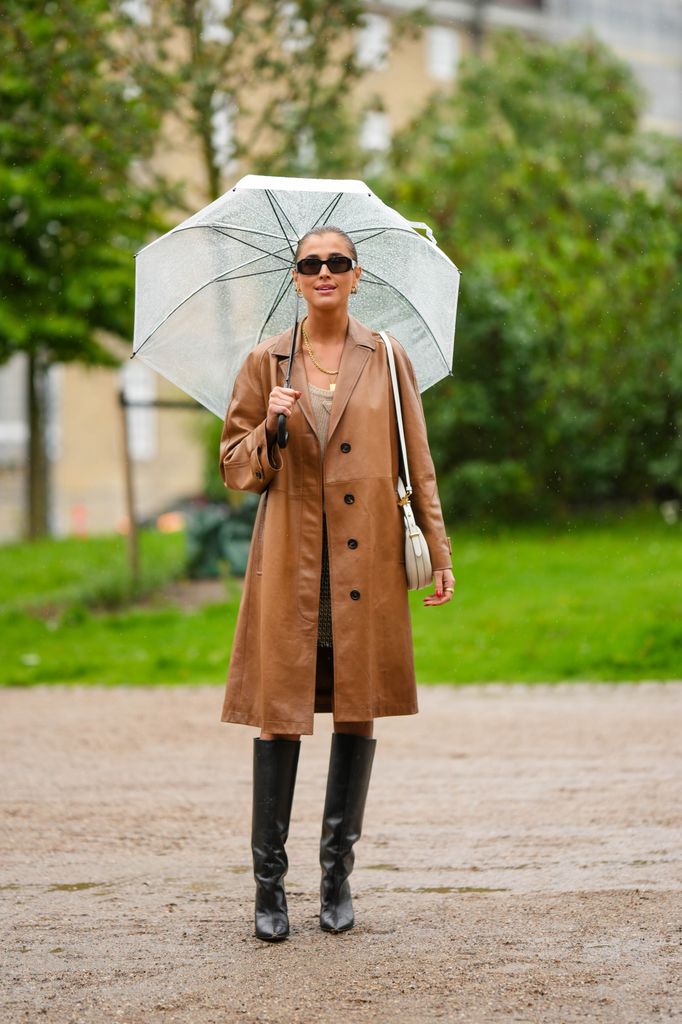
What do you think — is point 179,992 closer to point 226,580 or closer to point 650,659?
point 650,659

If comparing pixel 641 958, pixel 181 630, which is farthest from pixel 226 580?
pixel 641 958

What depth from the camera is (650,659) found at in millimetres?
10289

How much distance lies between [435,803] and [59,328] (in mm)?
10826

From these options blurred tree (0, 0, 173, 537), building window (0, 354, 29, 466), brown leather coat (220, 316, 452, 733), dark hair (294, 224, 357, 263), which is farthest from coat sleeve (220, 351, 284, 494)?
building window (0, 354, 29, 466)

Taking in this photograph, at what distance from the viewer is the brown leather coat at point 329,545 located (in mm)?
4457

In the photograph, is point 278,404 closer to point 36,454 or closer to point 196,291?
point 196,291

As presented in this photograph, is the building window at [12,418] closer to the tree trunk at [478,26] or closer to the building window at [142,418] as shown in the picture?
the building window at [142,418]

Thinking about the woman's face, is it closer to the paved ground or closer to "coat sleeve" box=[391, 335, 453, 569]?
"coat sleeve" box=[391, 335, 453, 569]

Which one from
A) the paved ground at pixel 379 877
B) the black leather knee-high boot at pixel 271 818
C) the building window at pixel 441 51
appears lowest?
the paved ground at pixel 379 877

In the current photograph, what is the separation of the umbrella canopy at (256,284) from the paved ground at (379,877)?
167 cm

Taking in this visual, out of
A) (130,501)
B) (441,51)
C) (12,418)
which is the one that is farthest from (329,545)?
(441,51)

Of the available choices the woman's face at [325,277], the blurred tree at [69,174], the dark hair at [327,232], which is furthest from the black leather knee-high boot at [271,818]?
the blurred tree at [69,174]

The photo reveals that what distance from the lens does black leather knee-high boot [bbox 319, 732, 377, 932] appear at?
4.50 meters

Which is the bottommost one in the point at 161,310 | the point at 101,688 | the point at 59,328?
the point at 101,688
